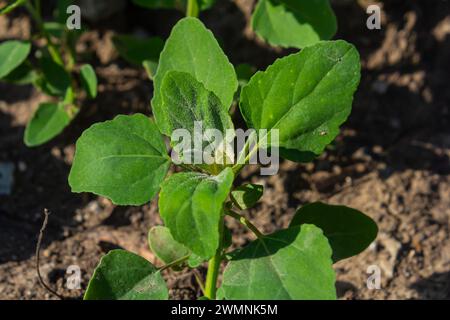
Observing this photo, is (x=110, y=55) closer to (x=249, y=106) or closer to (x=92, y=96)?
(x=92, y=96)

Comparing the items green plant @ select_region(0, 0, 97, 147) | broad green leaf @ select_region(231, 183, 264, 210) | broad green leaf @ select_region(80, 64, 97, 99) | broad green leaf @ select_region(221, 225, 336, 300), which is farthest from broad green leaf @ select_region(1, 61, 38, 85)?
broad green leaf @ select_region(221, 225, 336, 300)

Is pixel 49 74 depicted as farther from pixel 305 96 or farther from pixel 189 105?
pixel 305 96

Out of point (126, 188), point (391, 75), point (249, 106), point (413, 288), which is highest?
point (249, 106)

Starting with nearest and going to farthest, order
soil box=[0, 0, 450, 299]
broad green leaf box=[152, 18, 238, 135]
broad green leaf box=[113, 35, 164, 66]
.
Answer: broad green leaf box=[152, 18, 238, 135] < soil box=[0, 0, 450, 299] < broad green leaf box=[113, 35, 164, 66]

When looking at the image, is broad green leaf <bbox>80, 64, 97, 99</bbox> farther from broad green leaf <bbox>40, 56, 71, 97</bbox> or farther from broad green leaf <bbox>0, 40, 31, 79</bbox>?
broad green leaf <bbox>0, 40, 31, 79</bbox>

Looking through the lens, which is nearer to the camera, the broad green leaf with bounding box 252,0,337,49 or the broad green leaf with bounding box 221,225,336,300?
the broad green leaf with bounding box 221,225,336,300

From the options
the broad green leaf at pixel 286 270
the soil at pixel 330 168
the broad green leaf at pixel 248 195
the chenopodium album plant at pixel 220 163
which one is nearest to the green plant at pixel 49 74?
the soil at pixel 330 168
